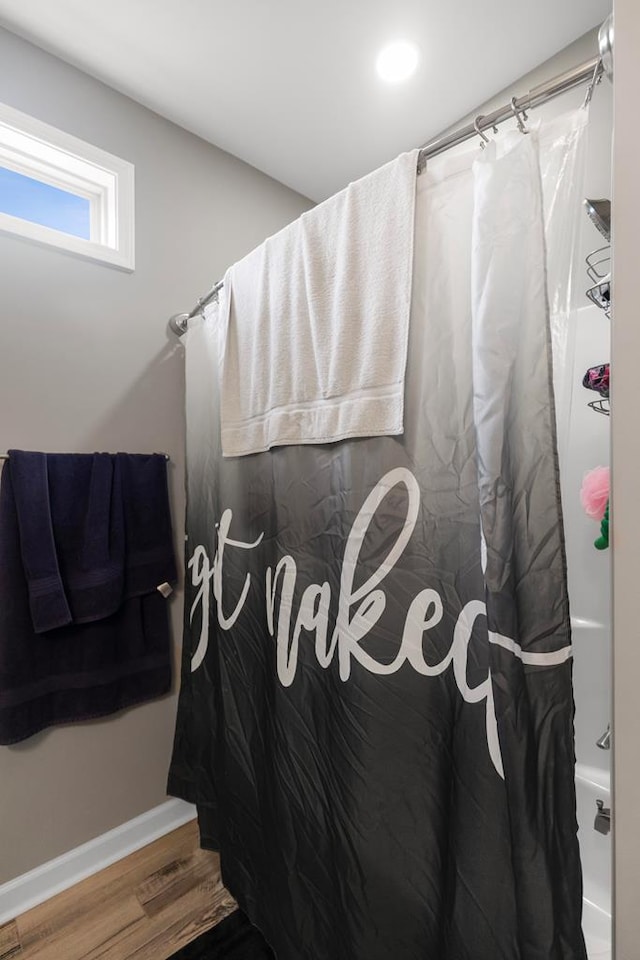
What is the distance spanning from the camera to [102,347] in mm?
1624

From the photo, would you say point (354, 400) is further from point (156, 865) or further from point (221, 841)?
point (156, 865)

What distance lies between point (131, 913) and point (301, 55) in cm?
283

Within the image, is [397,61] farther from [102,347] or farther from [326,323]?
[102,347]

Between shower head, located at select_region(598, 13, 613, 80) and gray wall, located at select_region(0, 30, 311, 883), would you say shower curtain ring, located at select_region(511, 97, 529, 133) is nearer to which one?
shower head, located at select_region(598, 13, 613, 80)

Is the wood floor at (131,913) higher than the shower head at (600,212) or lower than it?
lower

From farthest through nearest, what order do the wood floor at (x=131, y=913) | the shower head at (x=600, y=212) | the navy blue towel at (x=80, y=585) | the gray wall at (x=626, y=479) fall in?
the navy blue towel at (x=80, y=585) → the wood floor at (x=131, y=913) → the shower head at (x=600, y=212) → the gray wall at (x=626, y=479)

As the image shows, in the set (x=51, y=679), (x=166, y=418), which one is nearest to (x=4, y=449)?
(x=166, y=418)

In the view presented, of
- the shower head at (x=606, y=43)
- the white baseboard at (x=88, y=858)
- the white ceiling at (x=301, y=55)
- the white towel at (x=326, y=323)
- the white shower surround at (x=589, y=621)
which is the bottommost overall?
the white baseboard at (x=88, y=858)

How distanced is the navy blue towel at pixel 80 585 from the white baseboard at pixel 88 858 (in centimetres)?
47

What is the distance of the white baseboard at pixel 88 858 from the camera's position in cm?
142

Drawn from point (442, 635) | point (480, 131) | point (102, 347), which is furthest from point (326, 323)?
point (102, 347)

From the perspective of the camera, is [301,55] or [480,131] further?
[301,55]

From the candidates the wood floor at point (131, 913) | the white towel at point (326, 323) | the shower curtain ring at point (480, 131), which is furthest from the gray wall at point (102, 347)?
the shower curtain ring at point (480, 131)

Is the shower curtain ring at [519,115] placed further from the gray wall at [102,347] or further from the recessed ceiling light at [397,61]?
the gray wall at [102,347]
